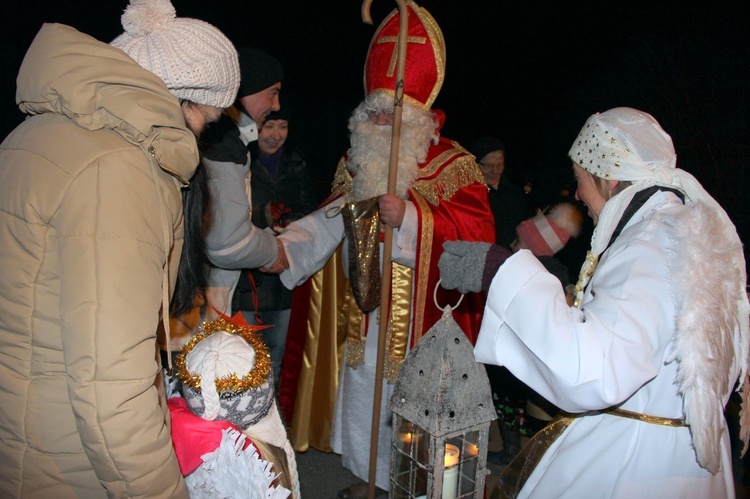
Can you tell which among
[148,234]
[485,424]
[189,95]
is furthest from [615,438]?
[189,95]

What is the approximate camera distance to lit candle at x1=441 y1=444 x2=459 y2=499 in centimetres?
179

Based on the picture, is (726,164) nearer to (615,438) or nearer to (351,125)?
(351,125)

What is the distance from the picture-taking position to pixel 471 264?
169 cm

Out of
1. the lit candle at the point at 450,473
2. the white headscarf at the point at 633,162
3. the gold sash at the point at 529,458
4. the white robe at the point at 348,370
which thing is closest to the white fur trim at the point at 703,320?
the white headscarf at the point at 633,162

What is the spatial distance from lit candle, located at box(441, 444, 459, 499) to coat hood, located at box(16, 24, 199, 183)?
1.15 meters

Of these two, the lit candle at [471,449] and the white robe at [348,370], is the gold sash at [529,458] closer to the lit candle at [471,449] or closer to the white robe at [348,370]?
the lit candle at [471,449]

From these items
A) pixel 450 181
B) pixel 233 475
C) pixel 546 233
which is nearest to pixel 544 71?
pixel 450 181

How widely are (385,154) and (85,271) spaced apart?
244cm

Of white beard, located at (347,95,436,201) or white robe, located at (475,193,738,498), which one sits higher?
white beard, located at (347,95,436,201)

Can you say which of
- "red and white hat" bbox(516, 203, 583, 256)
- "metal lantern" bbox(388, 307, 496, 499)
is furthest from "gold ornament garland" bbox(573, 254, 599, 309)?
"metal lantern" bbox(388, 307, 496, 499)

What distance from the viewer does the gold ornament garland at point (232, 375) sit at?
172 centimetres

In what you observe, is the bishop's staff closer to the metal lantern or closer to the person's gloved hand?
the metal lantern

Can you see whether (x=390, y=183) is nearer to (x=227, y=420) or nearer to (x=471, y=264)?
(x=471, y=264)

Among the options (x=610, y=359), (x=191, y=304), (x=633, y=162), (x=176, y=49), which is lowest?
(x=191, y=304)
